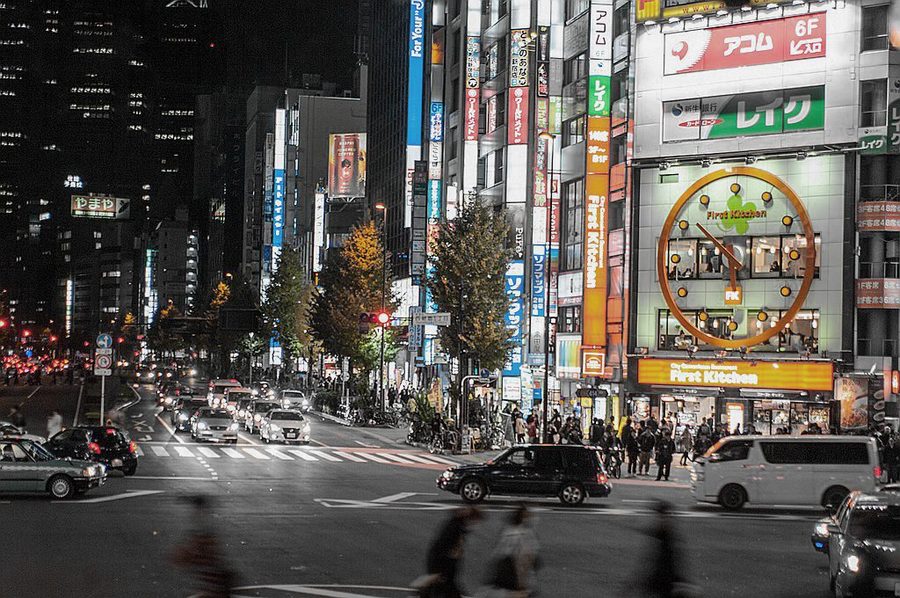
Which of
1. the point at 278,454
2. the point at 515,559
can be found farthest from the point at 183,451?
the point at 515,559

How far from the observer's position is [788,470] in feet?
93.8

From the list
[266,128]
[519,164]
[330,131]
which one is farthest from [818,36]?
[266,128]

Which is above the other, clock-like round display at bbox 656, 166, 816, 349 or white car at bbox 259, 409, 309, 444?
clock-like round display at bbox 656, 166, 816, 349

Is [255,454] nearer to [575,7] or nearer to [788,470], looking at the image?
[788,470]

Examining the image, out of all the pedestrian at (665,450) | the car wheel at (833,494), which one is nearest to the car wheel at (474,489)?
the car wheel at (833,494)

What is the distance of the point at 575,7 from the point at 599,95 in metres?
10.7

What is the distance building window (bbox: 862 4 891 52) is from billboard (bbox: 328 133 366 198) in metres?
88.4

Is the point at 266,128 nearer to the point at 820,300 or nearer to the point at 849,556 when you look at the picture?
the point at 820,300

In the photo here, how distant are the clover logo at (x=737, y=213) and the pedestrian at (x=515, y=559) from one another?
37.5 metres

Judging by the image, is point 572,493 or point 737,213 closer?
point 572,493

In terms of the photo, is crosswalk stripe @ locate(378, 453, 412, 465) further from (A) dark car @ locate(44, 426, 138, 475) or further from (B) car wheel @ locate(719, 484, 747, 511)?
(B) car wheel @ locate(719, 484, 747, 511)

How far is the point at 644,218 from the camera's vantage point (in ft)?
168

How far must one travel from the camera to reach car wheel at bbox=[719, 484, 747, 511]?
29.1 metres

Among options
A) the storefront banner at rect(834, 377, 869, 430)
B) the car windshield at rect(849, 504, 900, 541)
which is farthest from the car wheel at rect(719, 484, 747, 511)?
the storefront banner at rect(834, 377, 869, 430)
